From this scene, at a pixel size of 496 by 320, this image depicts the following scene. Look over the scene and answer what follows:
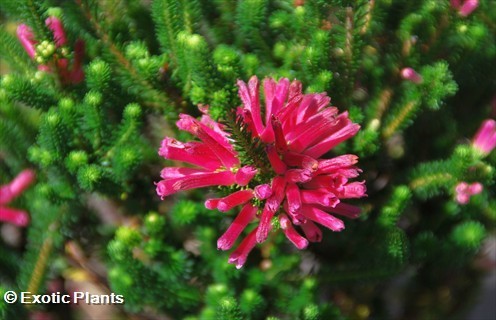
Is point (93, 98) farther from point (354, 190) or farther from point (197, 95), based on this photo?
point (354, 190)

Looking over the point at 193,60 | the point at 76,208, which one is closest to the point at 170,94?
the point at 193,60

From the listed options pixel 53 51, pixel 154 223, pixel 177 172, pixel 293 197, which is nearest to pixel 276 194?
pixel 293 197

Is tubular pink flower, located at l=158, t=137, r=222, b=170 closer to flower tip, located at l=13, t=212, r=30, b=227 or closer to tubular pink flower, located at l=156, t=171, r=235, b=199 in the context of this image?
tubular pink flower, located at l=156, t=171, r=235, b=199

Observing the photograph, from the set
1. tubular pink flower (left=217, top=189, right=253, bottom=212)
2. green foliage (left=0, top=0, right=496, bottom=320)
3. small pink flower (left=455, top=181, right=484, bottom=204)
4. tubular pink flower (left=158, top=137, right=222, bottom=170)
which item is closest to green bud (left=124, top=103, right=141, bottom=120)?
green foliage (left=0, top=0, right=496, bottom=320)

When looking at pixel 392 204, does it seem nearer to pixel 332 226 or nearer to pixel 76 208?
pixel 332 226

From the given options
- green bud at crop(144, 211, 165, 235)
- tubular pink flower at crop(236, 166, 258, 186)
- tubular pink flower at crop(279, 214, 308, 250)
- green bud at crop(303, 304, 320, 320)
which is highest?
tubular pink flower at crop(236, 166, 258, 186)

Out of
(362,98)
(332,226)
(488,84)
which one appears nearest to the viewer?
(332,226)
